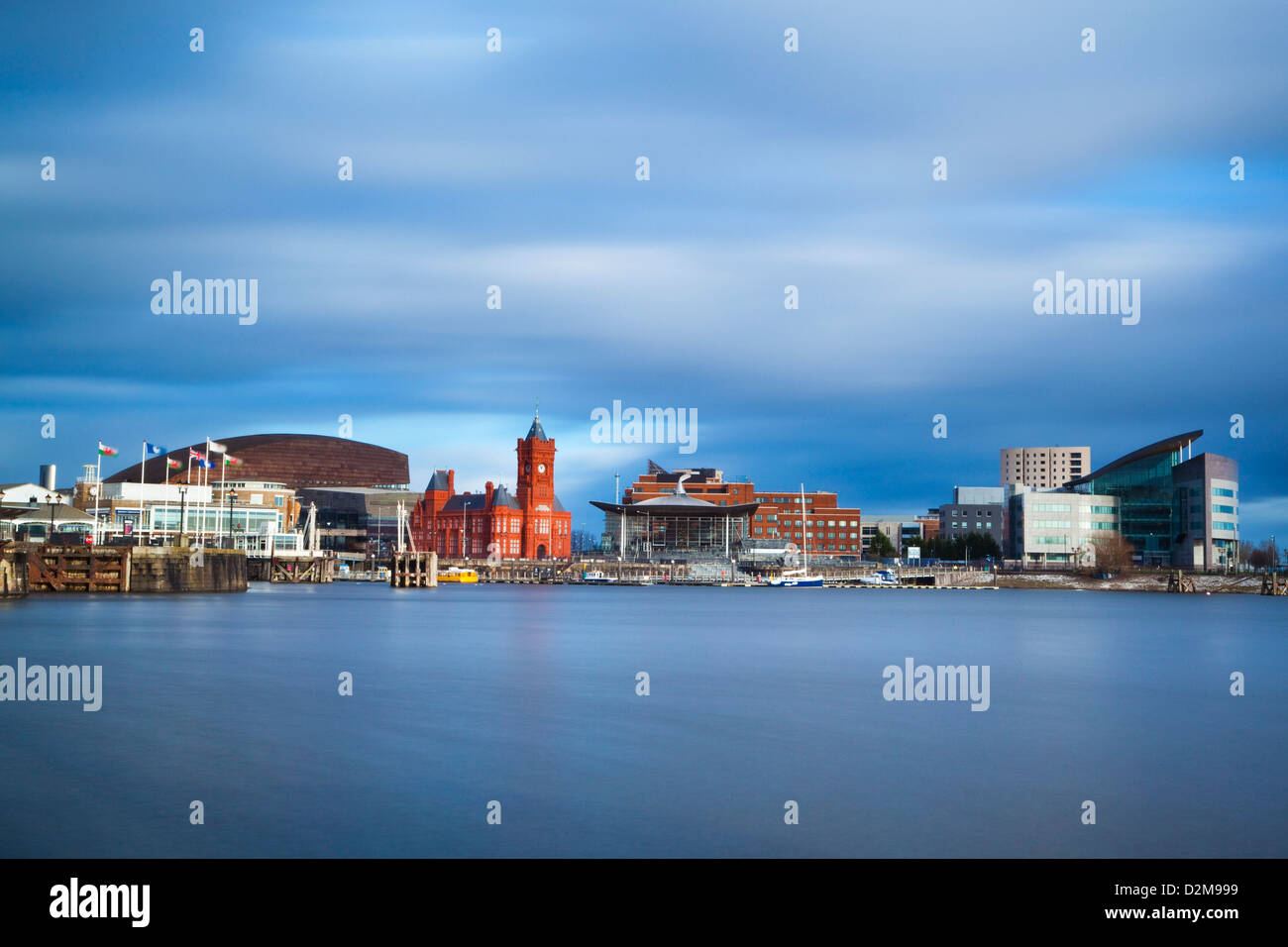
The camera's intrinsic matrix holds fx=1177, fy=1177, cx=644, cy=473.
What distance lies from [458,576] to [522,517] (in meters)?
16.9

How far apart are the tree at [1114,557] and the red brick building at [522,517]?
252 feet

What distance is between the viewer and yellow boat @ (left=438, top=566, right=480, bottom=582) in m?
159

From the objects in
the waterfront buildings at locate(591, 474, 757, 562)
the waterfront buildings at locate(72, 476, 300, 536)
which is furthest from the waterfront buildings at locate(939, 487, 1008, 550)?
the waterfront buildings at locate(72, 476, 300, 536)

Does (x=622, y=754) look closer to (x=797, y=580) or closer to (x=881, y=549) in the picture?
(x=797, y=580)

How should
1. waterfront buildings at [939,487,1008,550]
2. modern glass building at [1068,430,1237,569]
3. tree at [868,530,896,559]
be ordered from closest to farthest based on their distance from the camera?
modern glass building at [1068,430,1237,569]
tree at [868,530,896,559]
waterfront buildings at [939,487,1008,550]

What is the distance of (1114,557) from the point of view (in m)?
132

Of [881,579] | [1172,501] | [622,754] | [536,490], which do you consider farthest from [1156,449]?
[622,754]

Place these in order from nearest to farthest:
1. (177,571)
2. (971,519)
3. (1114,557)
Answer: (177,571), (1114,557), (971,519)

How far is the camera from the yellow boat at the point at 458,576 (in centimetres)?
15938

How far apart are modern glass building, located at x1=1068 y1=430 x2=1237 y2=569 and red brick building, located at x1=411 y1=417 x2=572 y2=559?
7565 cm

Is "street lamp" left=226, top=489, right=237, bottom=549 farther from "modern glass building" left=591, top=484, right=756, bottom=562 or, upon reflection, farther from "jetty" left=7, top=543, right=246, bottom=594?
"modern glass building" left=591, top=484, right=756, bottom=562

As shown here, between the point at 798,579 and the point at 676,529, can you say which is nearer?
the point at 798,579
